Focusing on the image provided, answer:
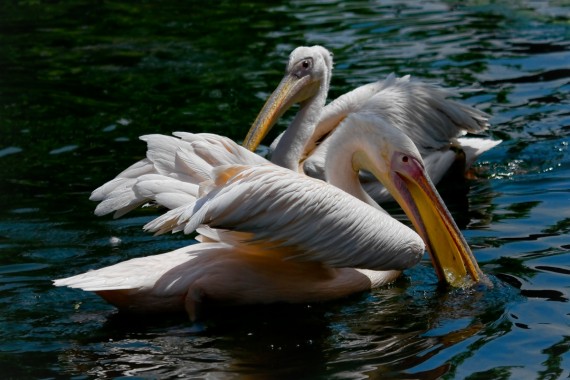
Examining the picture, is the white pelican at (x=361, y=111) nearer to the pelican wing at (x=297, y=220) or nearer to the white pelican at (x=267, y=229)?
the white pelican at (x=267, y=229)

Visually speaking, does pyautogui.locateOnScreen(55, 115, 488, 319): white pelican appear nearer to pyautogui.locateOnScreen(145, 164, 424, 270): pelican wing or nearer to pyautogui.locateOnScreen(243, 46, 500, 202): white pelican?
pyautogui.locateOnScreen(145, 164, 424, 270): pelican wing

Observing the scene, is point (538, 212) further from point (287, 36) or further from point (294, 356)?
point (287, 36)

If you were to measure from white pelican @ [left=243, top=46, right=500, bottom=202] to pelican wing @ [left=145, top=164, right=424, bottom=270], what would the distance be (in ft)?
6.74

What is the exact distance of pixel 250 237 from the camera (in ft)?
16.4

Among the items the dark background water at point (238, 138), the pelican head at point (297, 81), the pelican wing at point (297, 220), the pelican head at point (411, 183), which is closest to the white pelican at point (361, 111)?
the pelican head at point (297, 81)

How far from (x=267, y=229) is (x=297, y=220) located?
137mm

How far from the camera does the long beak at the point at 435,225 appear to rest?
521 centimetres

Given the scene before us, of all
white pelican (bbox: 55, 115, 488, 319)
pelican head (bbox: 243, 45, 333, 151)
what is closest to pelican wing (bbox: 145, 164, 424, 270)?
white pelican (bbox: 55, 115, 488, 319)

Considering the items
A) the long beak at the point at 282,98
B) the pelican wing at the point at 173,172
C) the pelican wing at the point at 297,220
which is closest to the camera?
the pelican wing at the point at 297,220

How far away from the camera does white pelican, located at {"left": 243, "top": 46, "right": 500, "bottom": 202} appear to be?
7.15m

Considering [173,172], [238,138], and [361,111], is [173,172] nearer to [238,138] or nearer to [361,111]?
[361,111]

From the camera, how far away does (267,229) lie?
15.9 ft

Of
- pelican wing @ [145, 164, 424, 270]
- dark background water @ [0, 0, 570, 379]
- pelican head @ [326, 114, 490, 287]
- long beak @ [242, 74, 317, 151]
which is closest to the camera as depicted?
dark background water @ [0, 0, 570, 379]

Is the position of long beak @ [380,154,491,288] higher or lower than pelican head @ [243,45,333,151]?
lower
